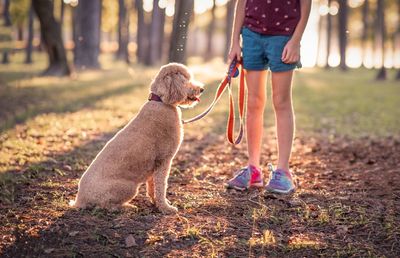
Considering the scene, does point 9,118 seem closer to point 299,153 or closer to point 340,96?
point 299,153

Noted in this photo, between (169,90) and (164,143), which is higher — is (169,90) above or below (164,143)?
above

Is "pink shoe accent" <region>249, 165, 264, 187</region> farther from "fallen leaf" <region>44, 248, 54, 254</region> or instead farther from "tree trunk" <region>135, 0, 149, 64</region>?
"tree trunk" <region>135, 0, 149, 64</region>

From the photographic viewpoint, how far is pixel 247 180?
6102mm

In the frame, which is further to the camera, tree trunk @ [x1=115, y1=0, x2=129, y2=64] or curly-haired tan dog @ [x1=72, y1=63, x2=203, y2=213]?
tree trunk @ [x1=115, y1=0, x2=129, y2=64]

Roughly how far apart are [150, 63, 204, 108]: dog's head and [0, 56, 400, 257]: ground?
1080 millimetres

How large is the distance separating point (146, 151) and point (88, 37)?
22.3m

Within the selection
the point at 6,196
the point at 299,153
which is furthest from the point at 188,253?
the point at 299,153

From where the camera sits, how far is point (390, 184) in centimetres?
638

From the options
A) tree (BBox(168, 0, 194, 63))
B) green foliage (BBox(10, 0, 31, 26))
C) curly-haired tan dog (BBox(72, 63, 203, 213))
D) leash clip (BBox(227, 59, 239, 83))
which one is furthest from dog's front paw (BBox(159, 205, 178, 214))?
green foliage (BBox(10, 0, 31, 26))

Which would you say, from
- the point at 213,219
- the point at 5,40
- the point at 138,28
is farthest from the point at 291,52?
the point at 138,28

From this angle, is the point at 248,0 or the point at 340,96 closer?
the point at 248,0

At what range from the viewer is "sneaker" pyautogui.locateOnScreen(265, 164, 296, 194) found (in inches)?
230

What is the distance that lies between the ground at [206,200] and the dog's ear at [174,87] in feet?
3.55

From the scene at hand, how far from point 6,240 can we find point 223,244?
67.7 inches
